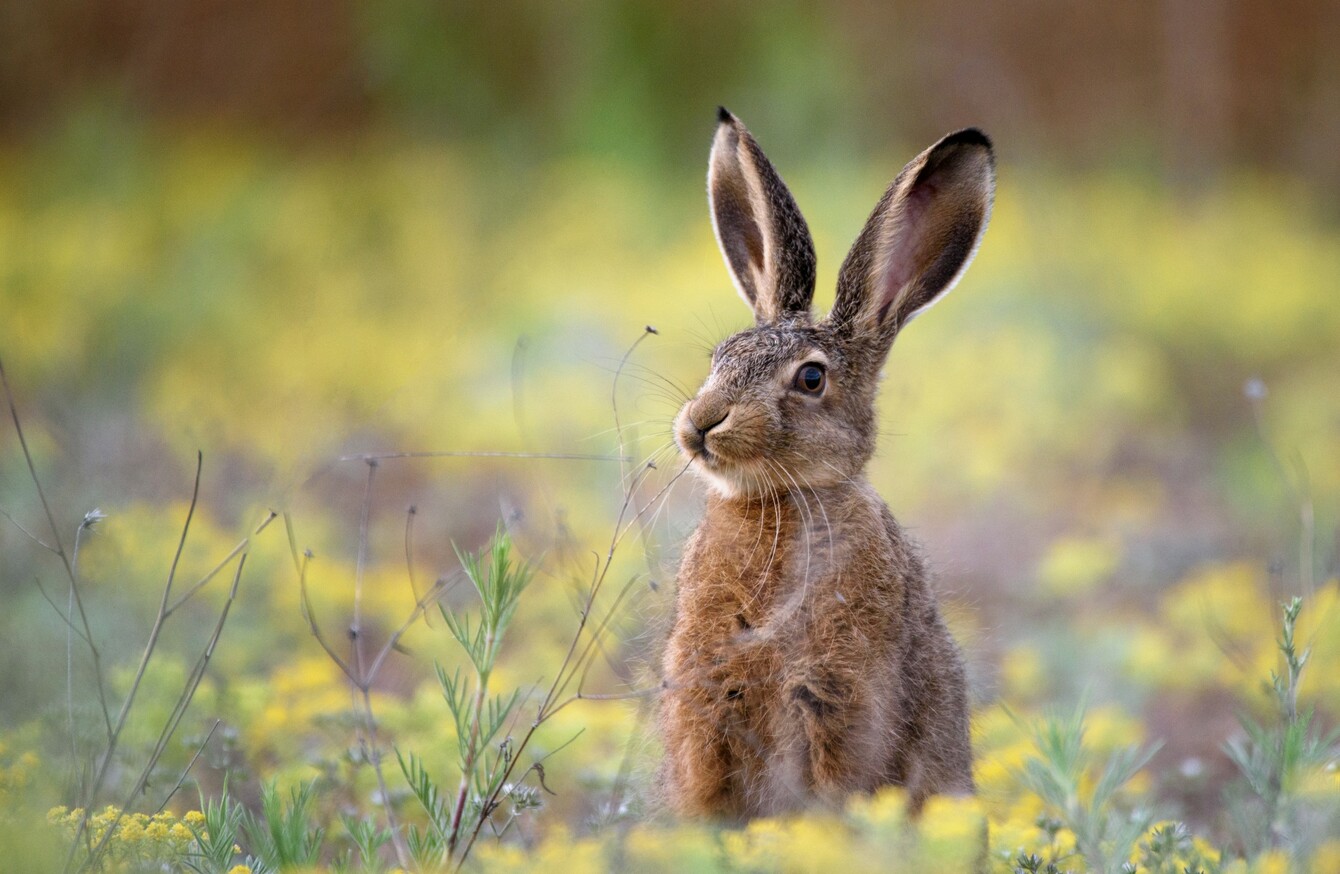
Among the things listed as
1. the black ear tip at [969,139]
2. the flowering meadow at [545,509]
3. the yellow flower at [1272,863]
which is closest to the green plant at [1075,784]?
the flowering meadow at [545,509]

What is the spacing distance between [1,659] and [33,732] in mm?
632

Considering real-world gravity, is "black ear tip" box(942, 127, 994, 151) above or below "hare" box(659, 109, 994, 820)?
above

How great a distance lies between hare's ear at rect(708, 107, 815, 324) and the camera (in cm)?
386

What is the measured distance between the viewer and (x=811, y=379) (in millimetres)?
3654

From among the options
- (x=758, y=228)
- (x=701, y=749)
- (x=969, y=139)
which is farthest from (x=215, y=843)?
(x=969, y=139)

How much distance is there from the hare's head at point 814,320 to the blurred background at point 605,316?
0.41 metres

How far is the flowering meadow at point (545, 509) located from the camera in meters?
3.00

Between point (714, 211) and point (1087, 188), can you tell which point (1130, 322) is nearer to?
point (1087, 188)

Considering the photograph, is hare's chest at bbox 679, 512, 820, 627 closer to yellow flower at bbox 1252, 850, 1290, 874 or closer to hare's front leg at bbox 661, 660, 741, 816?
hare's front leg at bbox 661, 660, 741, 816

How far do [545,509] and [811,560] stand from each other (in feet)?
10.2

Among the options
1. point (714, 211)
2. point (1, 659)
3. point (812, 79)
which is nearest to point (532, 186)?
point (812, 79)

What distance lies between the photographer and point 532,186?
10359 mm

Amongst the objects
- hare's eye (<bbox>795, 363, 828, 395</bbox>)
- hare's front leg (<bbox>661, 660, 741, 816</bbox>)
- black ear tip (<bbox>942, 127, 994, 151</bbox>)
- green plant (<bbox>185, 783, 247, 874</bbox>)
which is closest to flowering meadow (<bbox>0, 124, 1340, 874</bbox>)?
green plant (<bbox>185, 783, 247, 874</bbox>)

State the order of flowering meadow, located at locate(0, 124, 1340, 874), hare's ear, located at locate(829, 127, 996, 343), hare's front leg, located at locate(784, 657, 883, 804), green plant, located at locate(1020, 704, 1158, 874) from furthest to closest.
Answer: hare's ear, located at locate(829, 127, 996, 343) < hare's front leg, located at locate(784, 657, 883, 804) < flowering meadow, located at locate(0, 124, 1340, 874) < green plant, located at locate(1020, 704, 1158, 874)
